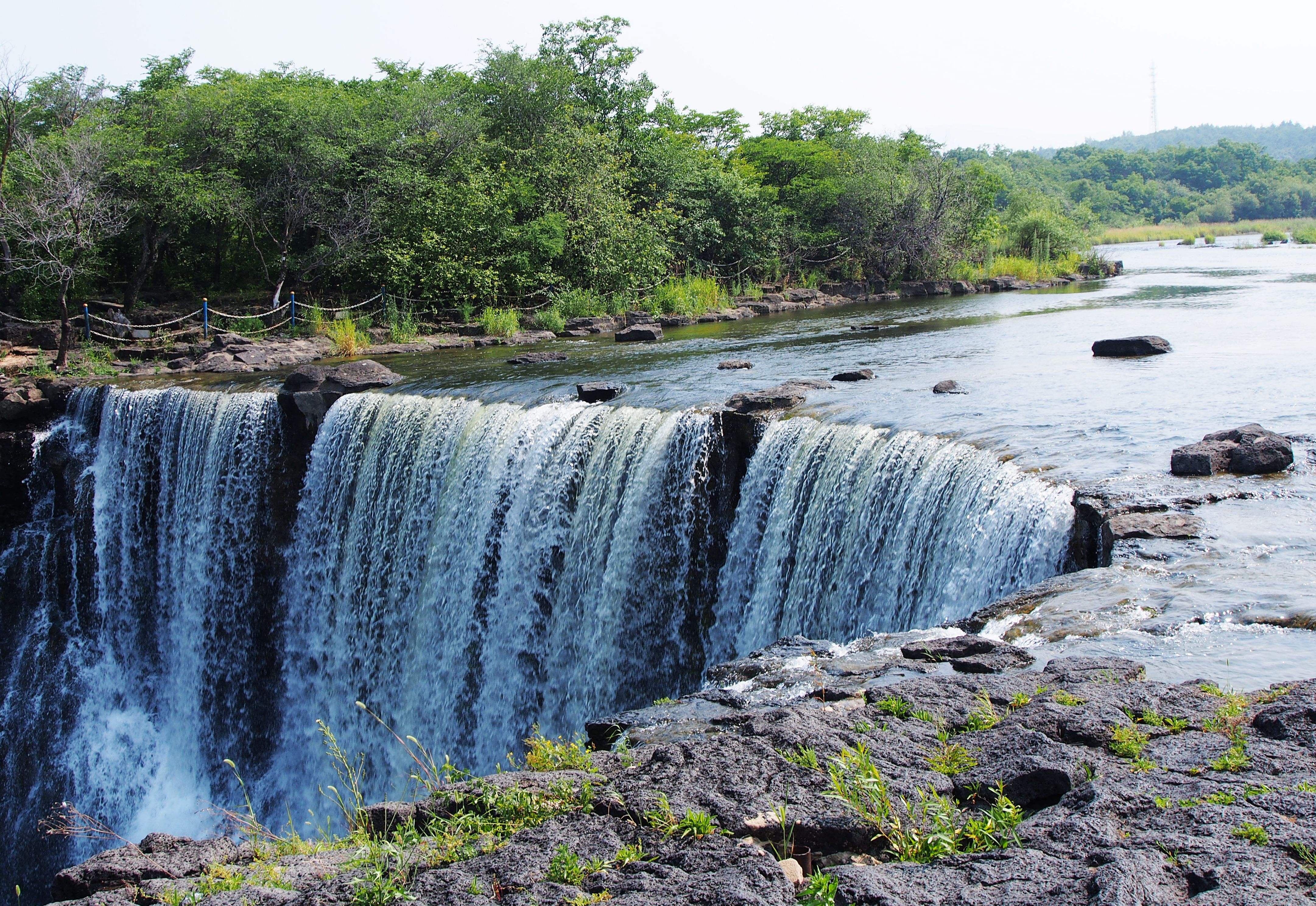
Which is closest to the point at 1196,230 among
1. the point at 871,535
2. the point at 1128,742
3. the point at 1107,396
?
the point at 1107,396

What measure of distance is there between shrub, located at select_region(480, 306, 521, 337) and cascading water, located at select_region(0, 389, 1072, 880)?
8.80 m

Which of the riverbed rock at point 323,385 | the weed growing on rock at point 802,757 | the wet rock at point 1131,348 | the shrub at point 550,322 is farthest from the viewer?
the shrub at point 550,322

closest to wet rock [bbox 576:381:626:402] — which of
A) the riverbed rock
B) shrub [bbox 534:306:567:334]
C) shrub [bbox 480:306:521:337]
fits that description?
the riverbed rock

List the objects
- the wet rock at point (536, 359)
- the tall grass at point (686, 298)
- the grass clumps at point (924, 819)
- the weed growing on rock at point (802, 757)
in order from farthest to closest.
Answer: the tall grass at point (686, 298), the wet rock at point (536, 359), the weed growing on rock at point (802, 757), the grass clumps at point (924, 819)

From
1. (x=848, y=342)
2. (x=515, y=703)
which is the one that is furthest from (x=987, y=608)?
(x=848, y=342)

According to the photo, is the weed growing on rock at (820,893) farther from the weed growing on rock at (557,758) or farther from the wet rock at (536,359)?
the wet rock at (536,359)

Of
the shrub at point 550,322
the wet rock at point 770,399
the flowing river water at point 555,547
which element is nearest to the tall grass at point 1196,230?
the shrub at point 550,322

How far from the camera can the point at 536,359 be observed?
1791cm

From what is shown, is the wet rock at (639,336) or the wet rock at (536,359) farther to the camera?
the wet rock at (639,336)

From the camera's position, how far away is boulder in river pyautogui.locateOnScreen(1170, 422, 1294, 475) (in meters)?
8.06

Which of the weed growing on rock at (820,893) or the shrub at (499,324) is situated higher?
the shrub at (499,324)

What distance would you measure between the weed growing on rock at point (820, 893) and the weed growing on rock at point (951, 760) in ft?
3.18

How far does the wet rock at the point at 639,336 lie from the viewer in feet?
69.0

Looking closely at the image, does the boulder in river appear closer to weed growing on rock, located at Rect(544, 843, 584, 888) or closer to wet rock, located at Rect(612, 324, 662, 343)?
weed growing on rock, located at Rect(544, 843, 584, 888)
